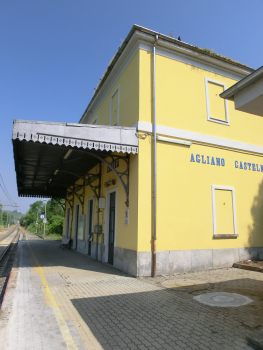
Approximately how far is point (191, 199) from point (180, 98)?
3.58 meters

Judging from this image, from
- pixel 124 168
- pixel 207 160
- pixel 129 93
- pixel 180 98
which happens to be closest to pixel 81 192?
pixel 124 168

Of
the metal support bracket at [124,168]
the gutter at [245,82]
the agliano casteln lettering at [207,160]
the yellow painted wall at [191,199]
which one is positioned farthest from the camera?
the agliano casteln lettering at [207,160]

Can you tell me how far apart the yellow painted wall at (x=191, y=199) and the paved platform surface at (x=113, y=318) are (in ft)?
5.43

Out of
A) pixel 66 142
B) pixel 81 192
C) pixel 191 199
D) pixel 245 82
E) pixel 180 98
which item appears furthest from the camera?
pixel 81 192

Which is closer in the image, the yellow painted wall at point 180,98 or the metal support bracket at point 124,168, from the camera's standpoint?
the metal support bracket at point 124,168

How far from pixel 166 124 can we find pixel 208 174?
2334 mm

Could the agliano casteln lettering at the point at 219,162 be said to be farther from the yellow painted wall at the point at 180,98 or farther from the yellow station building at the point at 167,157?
the yellow painted wall at the point at 180,98

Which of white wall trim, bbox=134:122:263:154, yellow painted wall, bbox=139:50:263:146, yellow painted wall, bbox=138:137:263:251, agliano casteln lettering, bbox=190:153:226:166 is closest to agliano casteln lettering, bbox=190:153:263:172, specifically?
agliano casteln lettering, bbox=190:153:226:166

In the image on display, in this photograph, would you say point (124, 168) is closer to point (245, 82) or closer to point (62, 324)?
point (245, 82)

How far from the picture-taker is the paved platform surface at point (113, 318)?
3.52 metres

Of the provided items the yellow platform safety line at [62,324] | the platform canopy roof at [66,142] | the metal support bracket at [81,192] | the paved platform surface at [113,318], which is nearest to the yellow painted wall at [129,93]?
the platform canopy roof at [66,142]

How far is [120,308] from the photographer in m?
4.91

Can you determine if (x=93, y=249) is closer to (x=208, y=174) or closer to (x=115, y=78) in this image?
(x=208, y=174)

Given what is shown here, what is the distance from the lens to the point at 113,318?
14.4 feet
